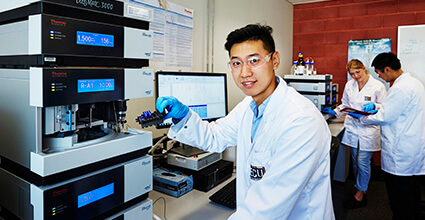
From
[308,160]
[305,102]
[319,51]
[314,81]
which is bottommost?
[308,160]

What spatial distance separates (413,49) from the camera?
358 centimetres

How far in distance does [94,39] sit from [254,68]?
0.55 meters

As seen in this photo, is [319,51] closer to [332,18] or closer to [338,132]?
[332,18]

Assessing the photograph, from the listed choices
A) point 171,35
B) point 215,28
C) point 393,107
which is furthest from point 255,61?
point 393,107

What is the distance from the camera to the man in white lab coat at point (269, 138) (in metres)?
0.88

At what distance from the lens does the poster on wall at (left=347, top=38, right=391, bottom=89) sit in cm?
370

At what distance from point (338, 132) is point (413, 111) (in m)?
0.64

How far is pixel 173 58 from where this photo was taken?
6.70 feet

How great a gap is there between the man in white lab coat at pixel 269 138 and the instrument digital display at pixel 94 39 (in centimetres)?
35

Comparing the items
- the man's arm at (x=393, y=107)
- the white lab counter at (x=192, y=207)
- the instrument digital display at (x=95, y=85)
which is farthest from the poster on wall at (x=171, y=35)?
the man's arm at (x=393, y=107)

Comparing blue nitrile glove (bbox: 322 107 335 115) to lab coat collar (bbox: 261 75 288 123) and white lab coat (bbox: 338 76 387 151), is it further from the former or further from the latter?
lab coat collar (bbox: 261 75 288 123)

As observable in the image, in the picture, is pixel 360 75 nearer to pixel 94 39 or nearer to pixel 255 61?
pixel 255 61

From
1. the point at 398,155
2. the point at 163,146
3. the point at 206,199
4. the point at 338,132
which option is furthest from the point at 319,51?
the point at 206,199

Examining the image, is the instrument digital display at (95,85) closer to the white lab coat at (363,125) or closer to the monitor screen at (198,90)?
the monitor screen at (198,90)
